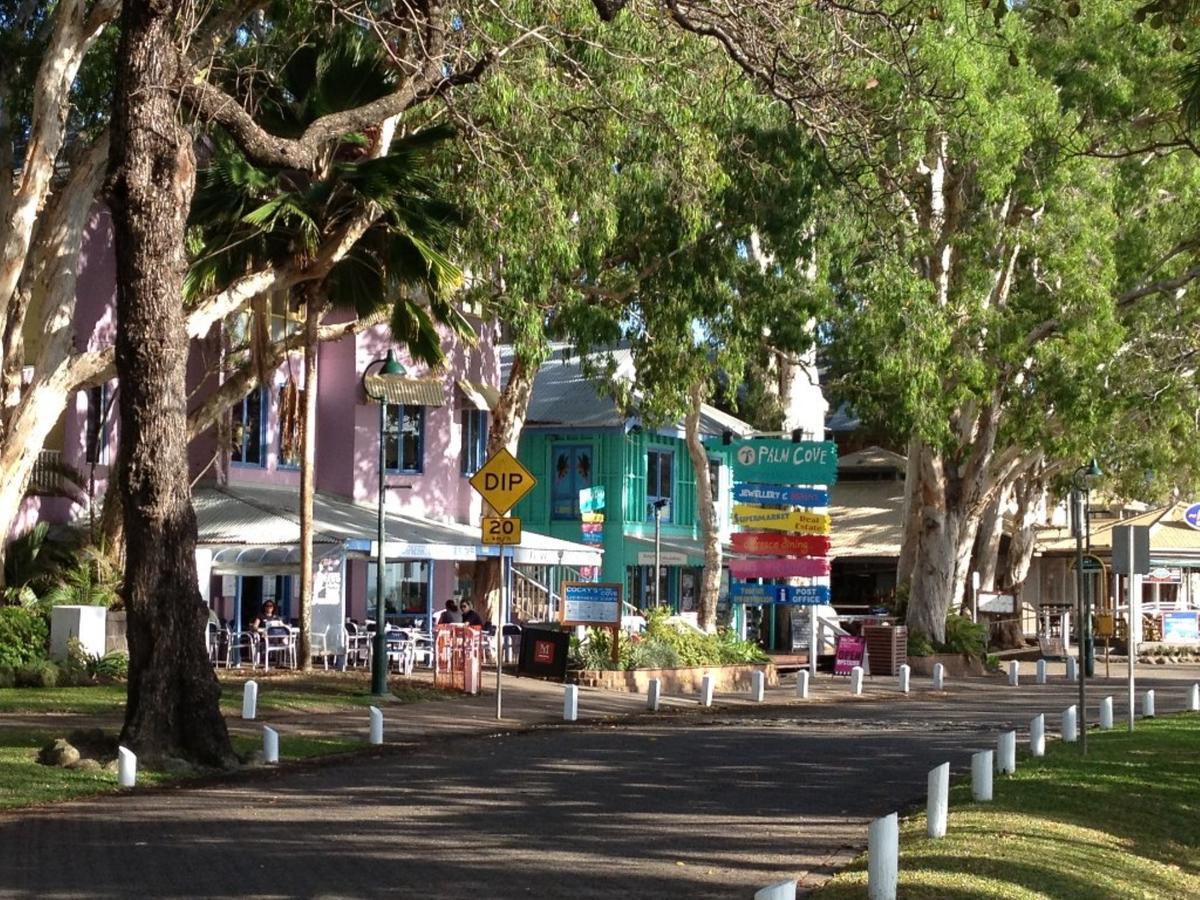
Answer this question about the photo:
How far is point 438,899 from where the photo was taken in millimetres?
9969

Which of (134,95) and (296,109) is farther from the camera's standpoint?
(296,109)

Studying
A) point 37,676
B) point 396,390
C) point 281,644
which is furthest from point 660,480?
point 37,676

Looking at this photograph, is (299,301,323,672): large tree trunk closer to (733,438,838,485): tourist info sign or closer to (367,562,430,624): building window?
(733,438,838,485): tourist info sign

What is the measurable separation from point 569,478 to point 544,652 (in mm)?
15218

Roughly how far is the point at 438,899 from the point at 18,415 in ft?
52.3

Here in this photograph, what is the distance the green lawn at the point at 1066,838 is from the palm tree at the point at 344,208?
1044cm

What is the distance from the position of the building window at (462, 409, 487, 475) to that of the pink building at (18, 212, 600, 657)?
0.03 metres

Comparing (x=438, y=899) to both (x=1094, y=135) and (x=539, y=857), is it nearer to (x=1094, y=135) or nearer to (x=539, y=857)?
(x=539, y=857)

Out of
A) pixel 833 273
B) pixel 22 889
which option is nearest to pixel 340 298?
pixel 833 273

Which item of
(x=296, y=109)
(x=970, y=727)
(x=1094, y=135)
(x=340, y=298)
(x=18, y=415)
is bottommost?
(x=970, y=727)

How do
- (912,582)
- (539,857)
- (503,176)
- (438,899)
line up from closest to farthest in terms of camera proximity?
(438,899), (539,857), (503,176), (912,582)

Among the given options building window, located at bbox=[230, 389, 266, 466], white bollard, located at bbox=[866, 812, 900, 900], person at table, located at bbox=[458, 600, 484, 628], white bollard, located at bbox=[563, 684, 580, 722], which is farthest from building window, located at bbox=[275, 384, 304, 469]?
white bollard, located at bbox=[866, 812, 900, 900]

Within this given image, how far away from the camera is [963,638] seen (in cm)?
3853

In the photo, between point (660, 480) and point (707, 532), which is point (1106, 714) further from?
point (660, 480)
